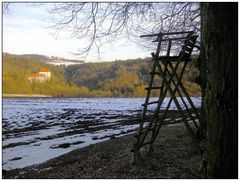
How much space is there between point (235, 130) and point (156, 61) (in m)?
3.27

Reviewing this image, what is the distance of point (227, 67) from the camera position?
17.1 ft

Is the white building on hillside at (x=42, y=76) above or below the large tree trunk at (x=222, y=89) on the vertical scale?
above

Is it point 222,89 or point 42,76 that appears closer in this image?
point 222,89

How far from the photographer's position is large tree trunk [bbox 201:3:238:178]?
17.0 feet

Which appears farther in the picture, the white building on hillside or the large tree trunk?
the white building on hillside

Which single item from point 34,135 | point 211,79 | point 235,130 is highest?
point 211,79

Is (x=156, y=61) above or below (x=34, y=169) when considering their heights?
above

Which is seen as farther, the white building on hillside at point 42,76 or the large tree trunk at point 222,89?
the white building on hillside at point 42,76

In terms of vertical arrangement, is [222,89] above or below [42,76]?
below

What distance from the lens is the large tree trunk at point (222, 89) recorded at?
17.0 feet

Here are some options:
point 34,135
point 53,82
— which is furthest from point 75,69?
point 34,135

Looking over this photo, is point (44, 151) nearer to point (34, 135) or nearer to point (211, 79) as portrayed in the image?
point (34, 135)

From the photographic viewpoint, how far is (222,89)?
5.20m

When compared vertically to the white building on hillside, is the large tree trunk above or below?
below
